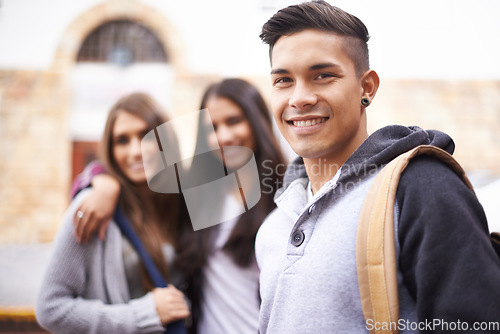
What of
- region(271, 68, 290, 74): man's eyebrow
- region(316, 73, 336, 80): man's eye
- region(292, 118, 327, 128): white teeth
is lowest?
region(292, 118, 327, 128): white teeth

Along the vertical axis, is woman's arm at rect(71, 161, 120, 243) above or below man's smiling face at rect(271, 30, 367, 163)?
below

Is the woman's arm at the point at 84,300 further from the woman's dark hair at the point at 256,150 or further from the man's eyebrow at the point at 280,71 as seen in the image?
the man's eyebrow at the point at 280,71

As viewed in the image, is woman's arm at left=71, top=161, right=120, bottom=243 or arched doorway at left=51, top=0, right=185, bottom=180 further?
arched doorway at left=51, top=0, right=185, bottom=180

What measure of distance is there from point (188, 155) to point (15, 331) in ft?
8.50

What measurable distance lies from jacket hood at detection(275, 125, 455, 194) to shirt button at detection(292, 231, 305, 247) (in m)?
0.18

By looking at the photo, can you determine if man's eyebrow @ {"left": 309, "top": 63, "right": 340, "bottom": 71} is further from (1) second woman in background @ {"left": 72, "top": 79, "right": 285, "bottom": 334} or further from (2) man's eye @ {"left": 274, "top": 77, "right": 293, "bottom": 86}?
(1) second woman in background @ {"left": 72, "top": 79, "right": 285, "bottom": 334}

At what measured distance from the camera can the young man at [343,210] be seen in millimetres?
855

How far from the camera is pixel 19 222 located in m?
4.53

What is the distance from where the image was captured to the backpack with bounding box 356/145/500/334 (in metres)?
0.91

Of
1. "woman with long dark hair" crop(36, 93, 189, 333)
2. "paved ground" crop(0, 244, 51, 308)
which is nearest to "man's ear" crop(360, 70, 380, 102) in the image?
"woman with long dark hair" crop(36, 93, 189, 333)

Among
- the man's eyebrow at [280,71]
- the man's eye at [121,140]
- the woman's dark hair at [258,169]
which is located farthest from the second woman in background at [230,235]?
the man's eyebrow at [280,71]

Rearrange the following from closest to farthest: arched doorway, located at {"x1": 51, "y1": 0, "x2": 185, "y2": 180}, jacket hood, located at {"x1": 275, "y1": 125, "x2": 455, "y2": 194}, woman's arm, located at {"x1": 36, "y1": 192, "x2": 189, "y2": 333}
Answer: jacket hood, located at {"x1": 275, "y1": 125, "x2": 455, "y2": 194} → woman's arm, located at {"x1": 36, "y1": 192, "x2": 189, "y2": 333} → arched doorway, located at {"x1": 51, "y1": 0, "x2": 185, "y2": 180}

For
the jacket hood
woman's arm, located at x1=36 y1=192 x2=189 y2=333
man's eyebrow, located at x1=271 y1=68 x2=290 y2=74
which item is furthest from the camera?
woman's arm, located at x1=36 y1=192 x2=189 y2=333

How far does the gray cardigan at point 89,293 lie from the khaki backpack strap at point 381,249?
1.19m
